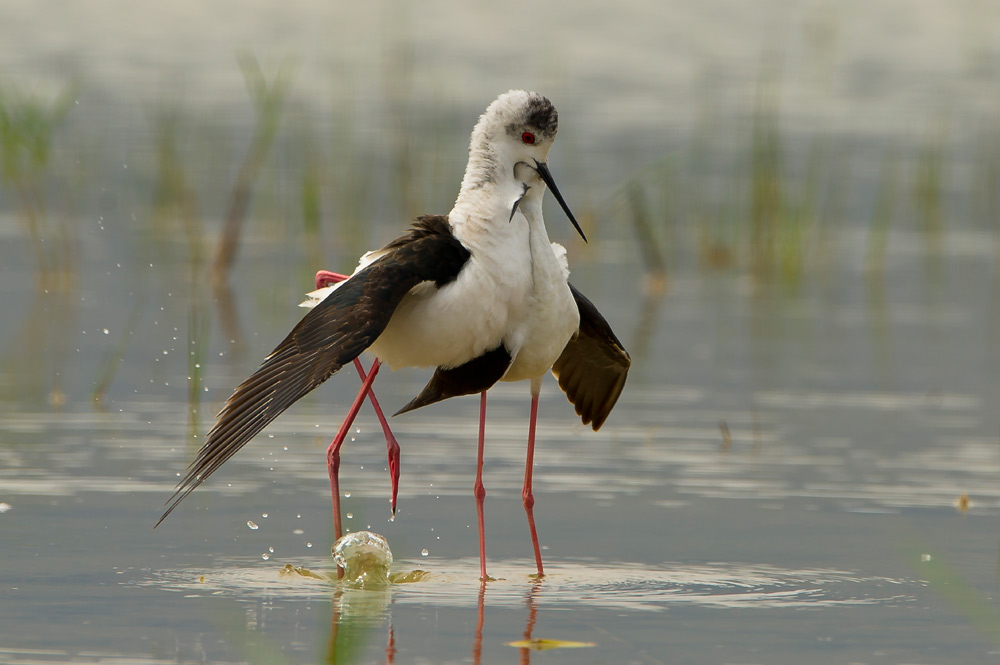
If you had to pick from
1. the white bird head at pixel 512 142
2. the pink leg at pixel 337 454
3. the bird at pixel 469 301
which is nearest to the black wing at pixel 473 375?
the bird at pixel 469 301

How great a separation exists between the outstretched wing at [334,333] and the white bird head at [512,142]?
0.26m

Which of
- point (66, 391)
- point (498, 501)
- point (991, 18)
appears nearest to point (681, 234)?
point (66, 391)

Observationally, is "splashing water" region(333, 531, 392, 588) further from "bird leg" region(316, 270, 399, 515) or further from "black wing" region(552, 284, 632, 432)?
"black wing" region(552, 284, 632, 432)

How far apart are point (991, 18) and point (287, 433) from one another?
2726 centimetres

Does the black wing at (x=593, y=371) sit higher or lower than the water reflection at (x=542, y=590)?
higher

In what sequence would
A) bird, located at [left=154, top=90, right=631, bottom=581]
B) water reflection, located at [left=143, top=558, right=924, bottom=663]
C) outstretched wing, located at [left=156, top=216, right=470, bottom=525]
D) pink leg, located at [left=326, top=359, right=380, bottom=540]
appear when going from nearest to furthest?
water reflection, located at [left=143, top=558, right=924, bottom=663], outstretched wing, located at [left=156, top=216, right=470, bottom=525], bird, located at [left=154, top=90, right=631, bottom=581], pink leg, located at [left=326, top=359, right=380, bottom=540]

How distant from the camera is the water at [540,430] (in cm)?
618

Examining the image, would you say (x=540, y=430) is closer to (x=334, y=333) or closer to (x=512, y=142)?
(x=512, y=142)

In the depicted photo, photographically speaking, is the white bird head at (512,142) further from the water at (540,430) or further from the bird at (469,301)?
the water at (540,430)

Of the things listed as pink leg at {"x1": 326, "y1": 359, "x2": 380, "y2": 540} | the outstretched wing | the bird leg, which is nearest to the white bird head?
the outstretched wing

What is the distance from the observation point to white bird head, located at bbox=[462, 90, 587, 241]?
7.23 m

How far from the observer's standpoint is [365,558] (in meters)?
6.76

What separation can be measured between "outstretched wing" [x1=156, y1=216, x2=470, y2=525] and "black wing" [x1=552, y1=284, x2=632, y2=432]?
1.15 m

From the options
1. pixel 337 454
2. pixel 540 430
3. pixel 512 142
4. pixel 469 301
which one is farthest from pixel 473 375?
pixel 540 430
